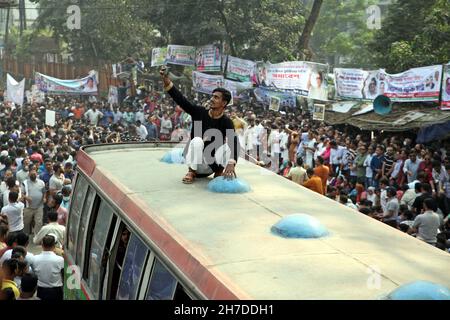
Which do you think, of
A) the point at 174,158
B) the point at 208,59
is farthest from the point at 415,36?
the point at 174,158

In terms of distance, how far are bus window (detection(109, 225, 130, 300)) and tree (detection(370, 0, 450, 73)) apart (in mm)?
13704

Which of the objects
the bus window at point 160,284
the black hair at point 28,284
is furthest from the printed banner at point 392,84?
the bus window at point 160,284

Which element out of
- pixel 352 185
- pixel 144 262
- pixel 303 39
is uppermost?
pixel 303 39

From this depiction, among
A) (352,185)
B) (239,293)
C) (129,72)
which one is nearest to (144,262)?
(239,293)

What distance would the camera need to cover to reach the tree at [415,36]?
1667 centimetres

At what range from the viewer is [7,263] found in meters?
5.63

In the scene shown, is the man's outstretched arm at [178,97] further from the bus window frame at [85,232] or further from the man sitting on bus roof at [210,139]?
the bus window frame at [85,232]

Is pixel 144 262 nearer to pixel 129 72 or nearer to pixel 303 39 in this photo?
pixel 303 39

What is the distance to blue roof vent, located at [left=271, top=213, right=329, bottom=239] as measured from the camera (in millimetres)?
4035

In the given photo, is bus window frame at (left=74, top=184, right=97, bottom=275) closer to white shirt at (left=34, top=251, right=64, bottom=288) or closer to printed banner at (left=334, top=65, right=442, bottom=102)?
white shirt at (left=34, top=251, right=64, bottom=288)

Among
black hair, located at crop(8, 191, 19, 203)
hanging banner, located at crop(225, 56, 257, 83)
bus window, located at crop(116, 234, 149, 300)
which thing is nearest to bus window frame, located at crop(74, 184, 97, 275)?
bus window, located at crop(116, 234, 149, 300)

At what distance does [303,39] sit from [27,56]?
29365 millimetres

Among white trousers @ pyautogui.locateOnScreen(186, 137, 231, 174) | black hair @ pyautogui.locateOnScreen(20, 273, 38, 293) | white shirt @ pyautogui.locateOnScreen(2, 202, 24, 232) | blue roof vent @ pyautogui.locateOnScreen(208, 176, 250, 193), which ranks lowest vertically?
white shirt @ pyautogui.locateOnScreen(2, 202, 24, 232)

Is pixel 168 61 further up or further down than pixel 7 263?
further up
